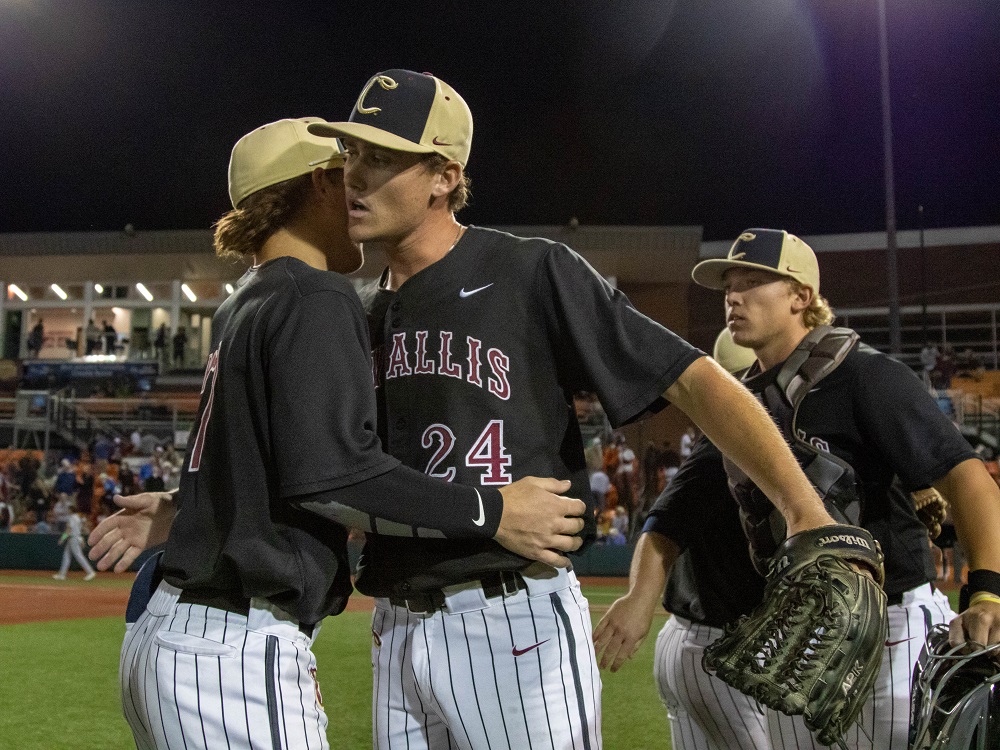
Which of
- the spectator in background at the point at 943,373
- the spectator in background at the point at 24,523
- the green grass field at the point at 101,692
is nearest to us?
the green grass field at the point at 101,692

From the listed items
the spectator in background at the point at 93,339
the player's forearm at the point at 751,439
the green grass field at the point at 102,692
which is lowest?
the green grass field at the point at 102,692

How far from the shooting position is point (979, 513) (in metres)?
2.59

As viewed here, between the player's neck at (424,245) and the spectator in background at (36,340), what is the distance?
29.3 meters

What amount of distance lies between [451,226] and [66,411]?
24855mm

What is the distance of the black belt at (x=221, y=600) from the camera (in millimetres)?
1831

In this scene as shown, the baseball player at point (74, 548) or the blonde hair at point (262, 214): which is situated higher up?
the blonde hair at point (262, 214)

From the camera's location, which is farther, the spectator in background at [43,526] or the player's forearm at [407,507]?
the spectator in background at [43,526]

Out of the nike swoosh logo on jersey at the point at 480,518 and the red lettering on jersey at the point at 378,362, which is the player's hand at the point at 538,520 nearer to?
the nike swoosh logo on jersey at the point at 480,518

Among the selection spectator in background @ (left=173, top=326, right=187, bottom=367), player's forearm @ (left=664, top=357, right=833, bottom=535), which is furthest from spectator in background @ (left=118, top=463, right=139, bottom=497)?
player's forearm @ (left=664, top=357, right=833, bottom=535)

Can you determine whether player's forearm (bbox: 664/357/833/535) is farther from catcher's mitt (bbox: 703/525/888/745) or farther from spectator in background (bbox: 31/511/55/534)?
spectator in background (bbox: 31/511/55/534)

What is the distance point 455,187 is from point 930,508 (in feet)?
6.76

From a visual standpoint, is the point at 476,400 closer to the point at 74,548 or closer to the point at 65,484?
the point at 74,548

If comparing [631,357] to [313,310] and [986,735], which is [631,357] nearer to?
[313,310]

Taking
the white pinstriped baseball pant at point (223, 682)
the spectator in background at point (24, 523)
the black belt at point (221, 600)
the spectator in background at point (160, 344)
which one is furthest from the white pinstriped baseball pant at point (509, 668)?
the spectator in background at point (160, 344)
